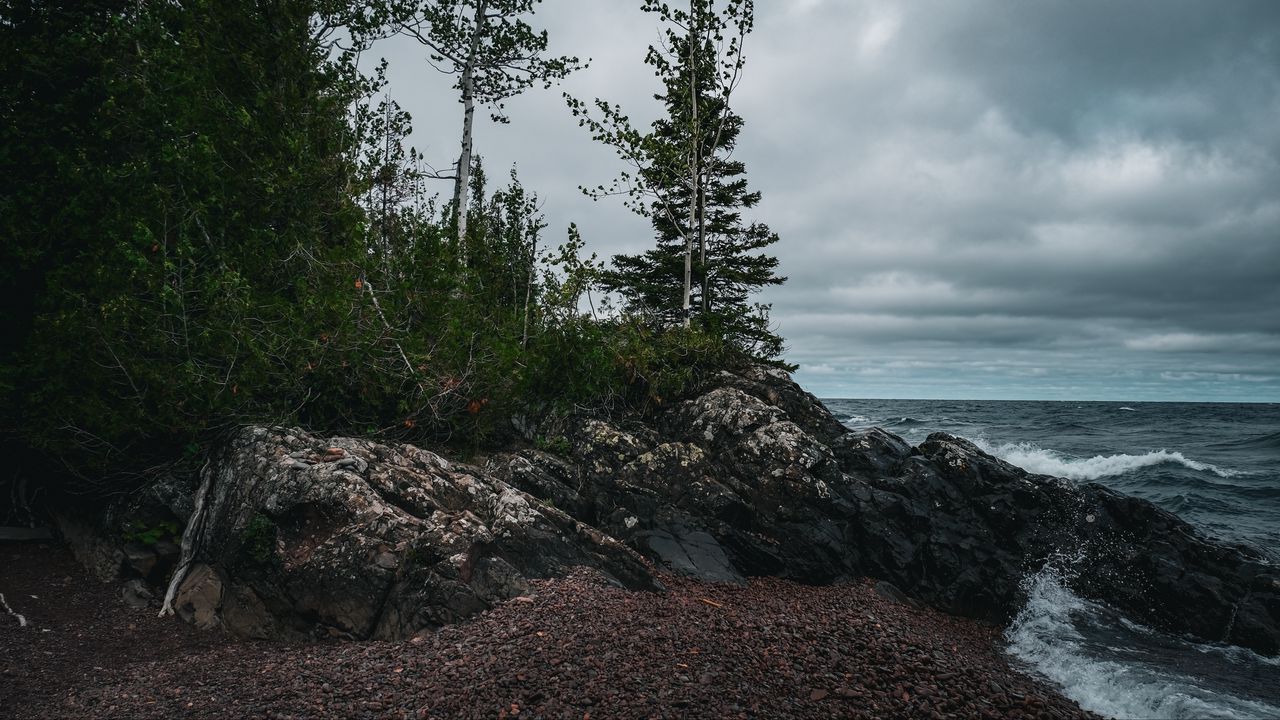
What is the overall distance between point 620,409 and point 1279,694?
11524 mm

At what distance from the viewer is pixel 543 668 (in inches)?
212

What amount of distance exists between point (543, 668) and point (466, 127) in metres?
17.2

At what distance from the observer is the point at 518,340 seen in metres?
13.7

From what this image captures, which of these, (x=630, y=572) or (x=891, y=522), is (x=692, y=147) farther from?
(x=630, y=572)

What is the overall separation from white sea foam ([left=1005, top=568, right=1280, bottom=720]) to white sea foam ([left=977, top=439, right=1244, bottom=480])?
20.7 m

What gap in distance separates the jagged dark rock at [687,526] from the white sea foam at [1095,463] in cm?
1902

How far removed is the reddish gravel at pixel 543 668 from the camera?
5016 mm

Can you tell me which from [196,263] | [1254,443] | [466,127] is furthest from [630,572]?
[1254,443]

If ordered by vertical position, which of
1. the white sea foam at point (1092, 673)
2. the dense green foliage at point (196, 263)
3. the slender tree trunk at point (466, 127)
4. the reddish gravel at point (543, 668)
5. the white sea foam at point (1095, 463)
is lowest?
the white sea foam at point (1092, 673)

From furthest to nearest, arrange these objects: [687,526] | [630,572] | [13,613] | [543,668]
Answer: [687,526]
[630,572]
[13,613]
[543,668]

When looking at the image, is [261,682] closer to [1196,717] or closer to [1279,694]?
[1196,717]

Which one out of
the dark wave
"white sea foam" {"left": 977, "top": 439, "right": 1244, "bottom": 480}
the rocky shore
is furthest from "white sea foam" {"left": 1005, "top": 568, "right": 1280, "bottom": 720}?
the dark wave

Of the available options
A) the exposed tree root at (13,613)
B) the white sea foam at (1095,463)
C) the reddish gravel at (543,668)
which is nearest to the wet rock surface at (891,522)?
the reddish gravel at (543,668)

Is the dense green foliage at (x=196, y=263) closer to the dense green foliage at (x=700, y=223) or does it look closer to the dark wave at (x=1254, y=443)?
the dense green foliage at (x=700, y=223)
